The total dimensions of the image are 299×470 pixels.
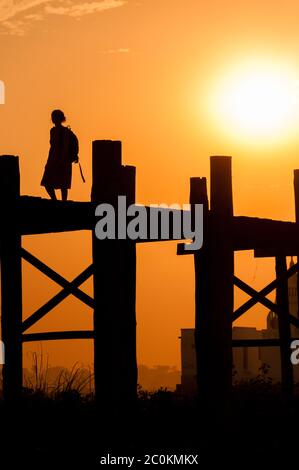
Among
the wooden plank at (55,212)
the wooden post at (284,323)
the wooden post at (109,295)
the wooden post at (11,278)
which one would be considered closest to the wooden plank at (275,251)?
the wooden post at (284,323)

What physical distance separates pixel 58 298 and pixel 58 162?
1.78 m

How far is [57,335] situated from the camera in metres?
15.6

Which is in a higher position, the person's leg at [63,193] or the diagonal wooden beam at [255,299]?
the person's leg at [63,193]

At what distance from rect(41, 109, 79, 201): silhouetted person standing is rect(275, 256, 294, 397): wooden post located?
533cm

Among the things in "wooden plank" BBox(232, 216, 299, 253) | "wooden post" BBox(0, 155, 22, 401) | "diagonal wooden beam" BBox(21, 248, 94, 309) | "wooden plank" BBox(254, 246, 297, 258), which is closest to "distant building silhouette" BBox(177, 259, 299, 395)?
"wooden plank" BBox(254, 246, 297, 258)

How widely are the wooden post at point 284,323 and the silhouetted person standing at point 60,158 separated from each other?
5.33m

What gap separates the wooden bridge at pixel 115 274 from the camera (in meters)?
13.8

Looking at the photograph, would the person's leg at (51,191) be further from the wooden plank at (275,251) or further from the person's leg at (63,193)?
the wooden plank at (275,251)

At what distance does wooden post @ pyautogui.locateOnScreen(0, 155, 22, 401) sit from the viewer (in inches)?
549

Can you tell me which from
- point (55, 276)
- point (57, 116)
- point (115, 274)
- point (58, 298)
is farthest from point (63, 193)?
point (115, 274)

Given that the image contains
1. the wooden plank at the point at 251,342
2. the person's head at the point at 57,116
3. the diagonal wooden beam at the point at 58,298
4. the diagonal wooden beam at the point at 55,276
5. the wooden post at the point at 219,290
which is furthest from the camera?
the wooden plank at the point at 251,342

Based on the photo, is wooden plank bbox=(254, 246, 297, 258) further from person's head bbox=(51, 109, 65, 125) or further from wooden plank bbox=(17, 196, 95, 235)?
wooden plank bbox=(17, 196, 95, 235)

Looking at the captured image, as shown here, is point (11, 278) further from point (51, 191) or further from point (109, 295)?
point (51, 191)
